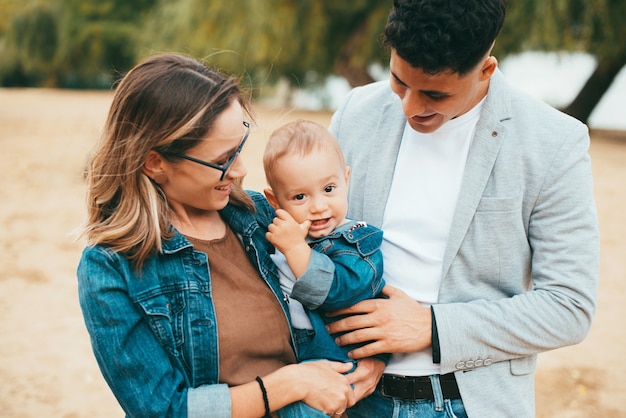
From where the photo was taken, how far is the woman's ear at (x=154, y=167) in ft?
5.90

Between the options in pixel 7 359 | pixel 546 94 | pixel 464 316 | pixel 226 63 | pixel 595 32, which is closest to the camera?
pixel 464 316

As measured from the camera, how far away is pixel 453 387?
1.98 m

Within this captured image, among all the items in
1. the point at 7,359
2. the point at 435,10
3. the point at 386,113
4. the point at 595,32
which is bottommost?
the point at 7,359

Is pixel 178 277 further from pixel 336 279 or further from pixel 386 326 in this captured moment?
pixel 386 326

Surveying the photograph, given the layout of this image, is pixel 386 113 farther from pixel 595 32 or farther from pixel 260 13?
pixel 260 13

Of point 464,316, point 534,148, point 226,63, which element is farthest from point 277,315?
point 226,63

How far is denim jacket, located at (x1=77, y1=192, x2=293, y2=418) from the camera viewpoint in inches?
63.4

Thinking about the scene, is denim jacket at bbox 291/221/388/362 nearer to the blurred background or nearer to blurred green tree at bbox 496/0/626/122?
the blurred background

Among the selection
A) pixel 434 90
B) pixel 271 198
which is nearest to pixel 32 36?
pixel 271 198

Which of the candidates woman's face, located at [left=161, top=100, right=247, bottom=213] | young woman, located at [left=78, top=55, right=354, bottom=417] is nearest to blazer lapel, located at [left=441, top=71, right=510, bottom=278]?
young woman, located at [left=78, top=55, right=354, bottom=417]

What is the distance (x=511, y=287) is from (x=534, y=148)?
0.43 metres

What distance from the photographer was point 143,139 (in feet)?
5.76

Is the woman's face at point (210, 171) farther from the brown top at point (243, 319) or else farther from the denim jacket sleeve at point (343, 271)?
the denim jacket sleeve at point (343, 271)

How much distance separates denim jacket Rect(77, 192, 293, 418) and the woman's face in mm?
134
